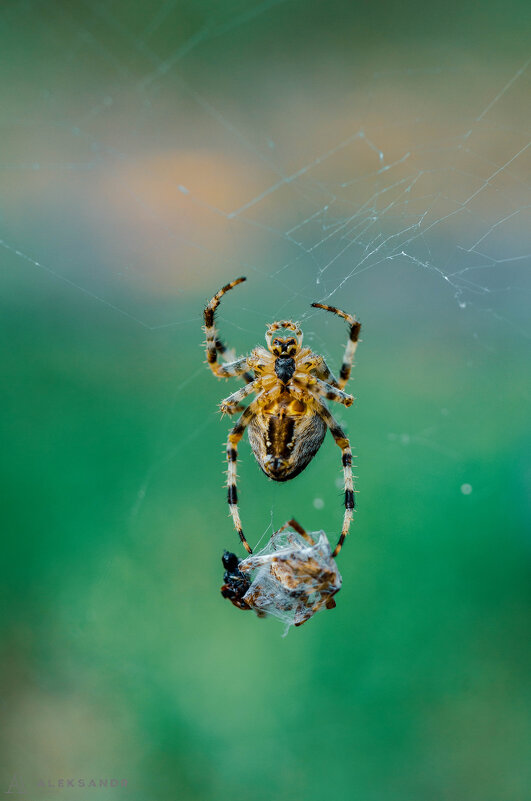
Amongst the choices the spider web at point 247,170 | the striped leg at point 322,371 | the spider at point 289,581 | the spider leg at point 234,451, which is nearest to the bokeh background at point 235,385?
the spider web at point 247,170

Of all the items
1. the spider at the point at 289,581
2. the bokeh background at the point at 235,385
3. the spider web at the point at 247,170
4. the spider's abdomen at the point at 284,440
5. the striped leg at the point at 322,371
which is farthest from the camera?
the spider web at the point at 247,170

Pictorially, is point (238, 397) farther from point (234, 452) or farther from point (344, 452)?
point (344, 452)

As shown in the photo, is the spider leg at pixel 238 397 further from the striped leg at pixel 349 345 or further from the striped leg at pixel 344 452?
the striped leg at pixel 349 345

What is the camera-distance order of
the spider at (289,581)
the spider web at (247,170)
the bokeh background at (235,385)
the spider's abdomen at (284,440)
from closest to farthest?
the spider at (289,581) < the spider's abdomen at (284,440) < the bokeh background at (235,385) < the spider web at (247,170)

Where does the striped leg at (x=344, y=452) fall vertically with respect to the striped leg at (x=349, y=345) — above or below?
below

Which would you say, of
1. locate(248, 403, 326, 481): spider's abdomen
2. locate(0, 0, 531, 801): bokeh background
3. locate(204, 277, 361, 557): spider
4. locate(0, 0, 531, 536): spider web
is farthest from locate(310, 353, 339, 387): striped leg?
locate(0, 0, 531, 536): spider web

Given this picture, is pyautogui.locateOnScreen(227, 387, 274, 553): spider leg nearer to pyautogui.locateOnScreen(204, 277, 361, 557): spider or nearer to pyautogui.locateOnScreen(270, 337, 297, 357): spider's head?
pyautogui.locateOnScreen(204, 277, 361, 557): spider

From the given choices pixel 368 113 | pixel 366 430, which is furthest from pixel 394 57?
pixel 366 430
